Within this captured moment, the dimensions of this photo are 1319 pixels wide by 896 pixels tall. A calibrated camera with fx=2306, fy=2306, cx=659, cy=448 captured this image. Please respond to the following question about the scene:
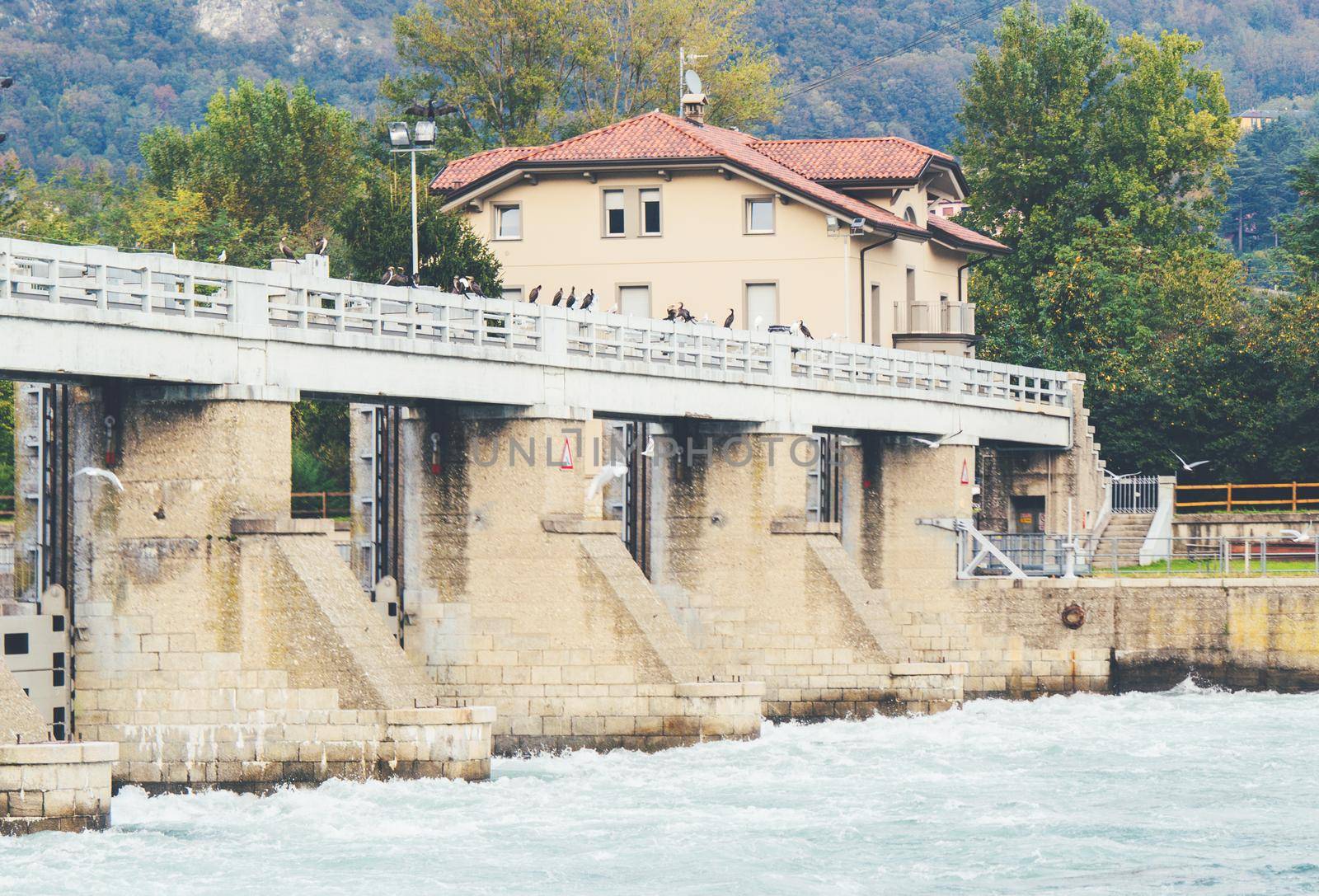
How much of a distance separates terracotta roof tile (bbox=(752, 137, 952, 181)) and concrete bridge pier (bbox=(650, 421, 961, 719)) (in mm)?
20935

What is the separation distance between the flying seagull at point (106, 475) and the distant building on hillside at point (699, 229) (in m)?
29.7

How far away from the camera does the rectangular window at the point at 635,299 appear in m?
64.7

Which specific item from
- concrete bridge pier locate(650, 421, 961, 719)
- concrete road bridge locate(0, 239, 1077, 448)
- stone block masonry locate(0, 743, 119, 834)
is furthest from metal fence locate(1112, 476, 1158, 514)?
stone block masonry locate(0, 743, 119, 834)

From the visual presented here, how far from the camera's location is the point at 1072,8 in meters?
89.8

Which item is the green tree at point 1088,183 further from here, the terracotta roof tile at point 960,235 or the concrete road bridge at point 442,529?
the concrete road bridge at point 442,529

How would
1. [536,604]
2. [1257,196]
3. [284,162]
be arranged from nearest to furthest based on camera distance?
1. [536,604]
2. [284,162]
3. [1257,196]

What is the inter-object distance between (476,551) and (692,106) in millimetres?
34385

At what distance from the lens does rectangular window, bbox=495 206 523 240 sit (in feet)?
215

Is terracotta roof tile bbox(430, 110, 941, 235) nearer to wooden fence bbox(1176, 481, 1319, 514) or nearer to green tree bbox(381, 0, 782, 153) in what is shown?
wooden fence bbox(1176, 481, 1319, 514)

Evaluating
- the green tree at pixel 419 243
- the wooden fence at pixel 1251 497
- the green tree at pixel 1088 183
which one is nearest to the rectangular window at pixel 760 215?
the green tree at pixel 419 243

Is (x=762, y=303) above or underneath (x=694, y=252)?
underneath

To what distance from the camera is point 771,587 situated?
4700cm

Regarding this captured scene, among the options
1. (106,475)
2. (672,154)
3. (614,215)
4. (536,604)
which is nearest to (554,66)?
(614,215)

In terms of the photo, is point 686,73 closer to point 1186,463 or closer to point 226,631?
point 1186,463
